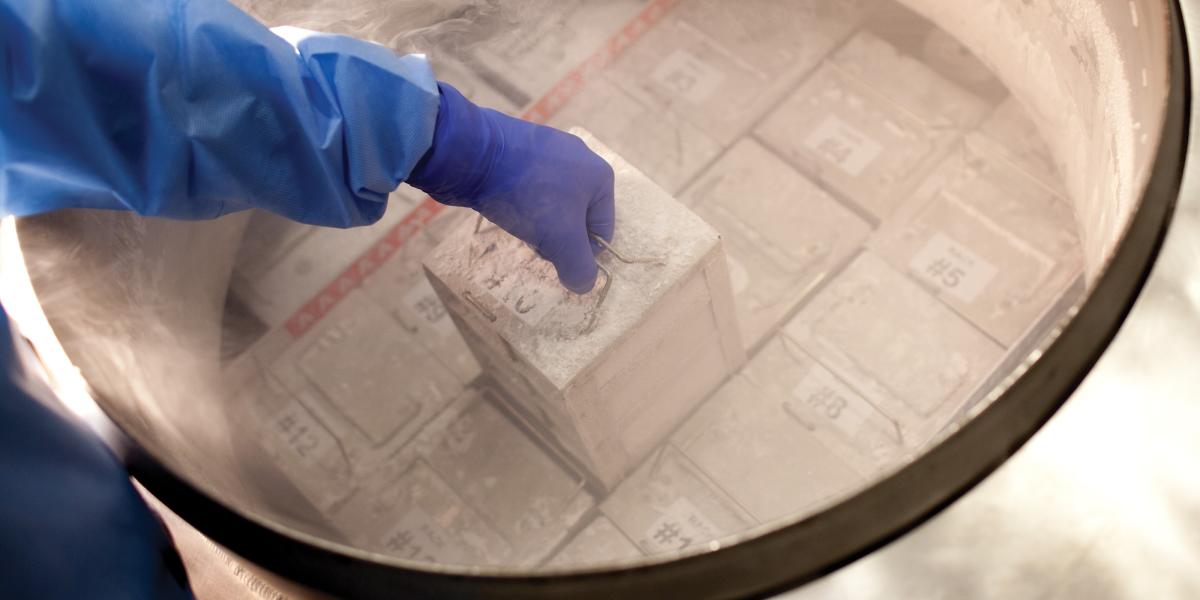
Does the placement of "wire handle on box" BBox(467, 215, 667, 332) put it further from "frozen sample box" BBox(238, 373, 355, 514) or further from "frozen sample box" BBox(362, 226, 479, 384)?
"frozen sample box" BBox(238, 373, 355, 514)

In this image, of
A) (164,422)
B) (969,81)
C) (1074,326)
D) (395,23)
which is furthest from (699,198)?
(1074,326)

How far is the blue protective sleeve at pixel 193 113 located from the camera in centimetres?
92

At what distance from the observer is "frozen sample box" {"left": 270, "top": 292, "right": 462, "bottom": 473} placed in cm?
165

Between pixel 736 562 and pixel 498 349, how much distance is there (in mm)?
841

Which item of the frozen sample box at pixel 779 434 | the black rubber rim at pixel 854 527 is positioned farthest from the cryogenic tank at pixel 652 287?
the black rubber rim at pixel 854 527

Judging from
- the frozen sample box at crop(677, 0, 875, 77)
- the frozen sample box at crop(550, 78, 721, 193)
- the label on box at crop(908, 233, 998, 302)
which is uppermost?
the frozen sample box at crop(677, 0, 875, 77)

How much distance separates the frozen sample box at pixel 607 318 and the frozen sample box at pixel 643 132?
33 centimetres

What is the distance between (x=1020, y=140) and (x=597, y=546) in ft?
3.29

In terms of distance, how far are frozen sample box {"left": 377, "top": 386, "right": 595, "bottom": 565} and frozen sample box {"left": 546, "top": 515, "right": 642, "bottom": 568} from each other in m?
0.02

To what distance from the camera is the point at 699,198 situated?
5.75ft

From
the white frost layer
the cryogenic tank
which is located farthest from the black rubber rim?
the white frost layer

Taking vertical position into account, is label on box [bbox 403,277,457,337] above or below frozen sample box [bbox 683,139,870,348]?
below

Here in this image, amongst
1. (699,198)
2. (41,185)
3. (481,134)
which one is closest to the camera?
(41,185)

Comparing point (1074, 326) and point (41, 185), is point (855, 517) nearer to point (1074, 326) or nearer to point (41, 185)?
point (1074, 326)
